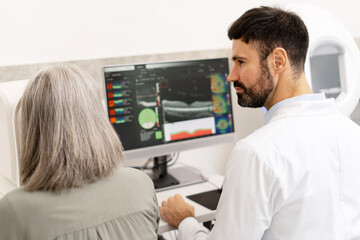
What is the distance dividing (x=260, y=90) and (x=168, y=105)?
751 mm

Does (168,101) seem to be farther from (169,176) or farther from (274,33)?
(274,33)

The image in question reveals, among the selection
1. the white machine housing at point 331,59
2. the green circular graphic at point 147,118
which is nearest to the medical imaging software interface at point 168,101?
the green circular graphic at point 147,118

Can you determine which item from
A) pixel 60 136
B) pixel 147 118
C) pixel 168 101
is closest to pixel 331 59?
pixel 168 101

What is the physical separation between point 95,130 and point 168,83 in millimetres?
862

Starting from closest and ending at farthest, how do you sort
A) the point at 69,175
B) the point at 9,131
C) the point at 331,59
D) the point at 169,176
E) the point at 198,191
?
1. the point at 69,175
2. the point at 9,131
3. the point at 198,191
4. the point at 169,176
5. the point at 331,59

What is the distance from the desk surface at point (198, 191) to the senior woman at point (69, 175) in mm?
458

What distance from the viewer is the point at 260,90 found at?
47.7 inches

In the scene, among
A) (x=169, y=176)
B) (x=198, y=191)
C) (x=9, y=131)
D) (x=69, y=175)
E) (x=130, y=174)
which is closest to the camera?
(x=69, y=175)

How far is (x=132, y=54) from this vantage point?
6.72 feet

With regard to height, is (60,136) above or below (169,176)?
above

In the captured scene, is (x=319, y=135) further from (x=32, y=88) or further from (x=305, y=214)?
(x=32, y=88)

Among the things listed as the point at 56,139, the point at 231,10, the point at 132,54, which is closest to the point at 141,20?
the point at 132,54

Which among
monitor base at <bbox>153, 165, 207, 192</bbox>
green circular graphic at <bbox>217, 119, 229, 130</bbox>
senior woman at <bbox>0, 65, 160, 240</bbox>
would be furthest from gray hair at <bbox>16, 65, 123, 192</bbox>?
green circular graphic at <bbox>217, 119, 229, 130</bbox>

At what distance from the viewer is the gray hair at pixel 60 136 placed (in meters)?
1.00
